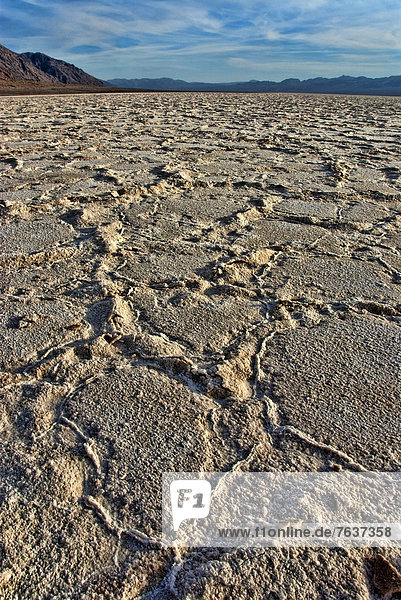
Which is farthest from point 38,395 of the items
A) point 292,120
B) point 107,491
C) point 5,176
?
point 292,120

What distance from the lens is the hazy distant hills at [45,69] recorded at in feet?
191

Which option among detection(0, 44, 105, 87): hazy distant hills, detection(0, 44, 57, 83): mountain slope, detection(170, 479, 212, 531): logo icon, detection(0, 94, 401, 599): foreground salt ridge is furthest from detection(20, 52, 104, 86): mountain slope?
detection(170, 479, 212, 531): logo icon

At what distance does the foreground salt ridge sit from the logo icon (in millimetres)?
39

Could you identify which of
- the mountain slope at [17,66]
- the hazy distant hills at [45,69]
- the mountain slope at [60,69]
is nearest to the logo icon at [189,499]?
the mountain slope at [17,66]

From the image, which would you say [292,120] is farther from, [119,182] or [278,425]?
[278,425]

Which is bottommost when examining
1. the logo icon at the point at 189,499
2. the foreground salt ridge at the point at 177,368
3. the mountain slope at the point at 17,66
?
the logo icon at the point at 189,499

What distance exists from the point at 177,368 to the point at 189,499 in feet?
1.56

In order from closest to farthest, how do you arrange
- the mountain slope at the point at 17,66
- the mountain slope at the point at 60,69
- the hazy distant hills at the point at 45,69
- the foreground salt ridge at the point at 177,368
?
the foreground salt ridge at the point at 177,368
the mountain slope at the point at 17,66
the hazy distant hills at the point at 45,69
the mountain slope at the point at 60,69

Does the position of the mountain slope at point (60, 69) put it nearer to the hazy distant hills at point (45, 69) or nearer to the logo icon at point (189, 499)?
the hazy distant hills at point (45, 69)

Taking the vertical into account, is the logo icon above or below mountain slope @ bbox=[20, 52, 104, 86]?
below

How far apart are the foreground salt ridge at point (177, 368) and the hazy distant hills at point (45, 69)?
214 feet

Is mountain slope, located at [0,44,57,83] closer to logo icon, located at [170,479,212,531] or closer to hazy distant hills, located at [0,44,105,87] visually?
hazy distant hills, located at [0,44,105,87]

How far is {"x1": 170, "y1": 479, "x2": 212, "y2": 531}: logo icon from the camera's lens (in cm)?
95

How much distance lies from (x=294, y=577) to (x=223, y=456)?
32 cm
